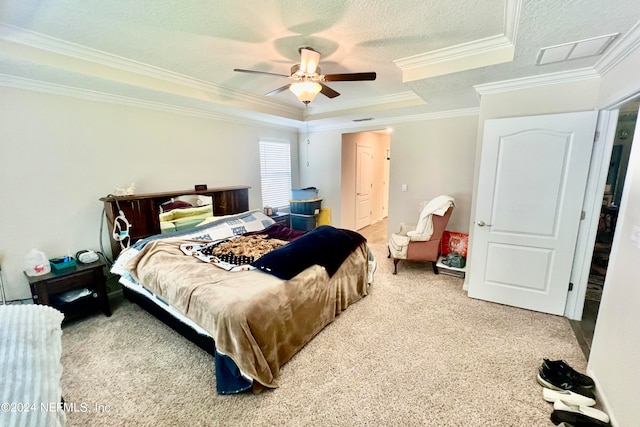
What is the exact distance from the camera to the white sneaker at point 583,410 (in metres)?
1.54

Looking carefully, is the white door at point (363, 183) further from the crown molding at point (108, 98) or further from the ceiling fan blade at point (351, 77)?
the ceiling fan blade at point (351, 77)

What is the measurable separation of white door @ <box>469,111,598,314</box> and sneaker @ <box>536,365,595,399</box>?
1.10 m

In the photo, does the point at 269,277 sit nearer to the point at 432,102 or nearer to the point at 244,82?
the point at 244,82

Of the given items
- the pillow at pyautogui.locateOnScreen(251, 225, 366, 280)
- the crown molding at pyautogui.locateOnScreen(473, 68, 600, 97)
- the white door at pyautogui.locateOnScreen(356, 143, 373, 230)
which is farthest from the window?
the crown molding at pyautogui.locateOnScreen(473, 68, 600, 97)

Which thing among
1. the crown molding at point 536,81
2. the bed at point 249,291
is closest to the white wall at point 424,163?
the crown molding at point 536,81

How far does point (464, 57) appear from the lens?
227 centimetres

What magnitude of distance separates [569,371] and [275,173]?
4.61m

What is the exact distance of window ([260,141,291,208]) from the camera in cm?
486

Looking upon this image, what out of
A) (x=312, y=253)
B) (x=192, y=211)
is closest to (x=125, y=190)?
(x=192, y=211)

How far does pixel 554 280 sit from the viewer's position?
8.60ft

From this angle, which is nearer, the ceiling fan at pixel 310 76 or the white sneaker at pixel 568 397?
the white sneaker at pixel 568 397

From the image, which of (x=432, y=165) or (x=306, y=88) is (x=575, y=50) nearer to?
(x=306, y=88)

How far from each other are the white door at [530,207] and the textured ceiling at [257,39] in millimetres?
544

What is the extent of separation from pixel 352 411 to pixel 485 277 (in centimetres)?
216
